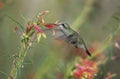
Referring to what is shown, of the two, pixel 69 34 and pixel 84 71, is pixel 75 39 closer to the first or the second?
pixel 69 34

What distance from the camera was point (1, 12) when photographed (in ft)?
8.82

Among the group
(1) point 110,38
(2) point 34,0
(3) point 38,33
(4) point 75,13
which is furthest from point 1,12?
(2) point 34,0

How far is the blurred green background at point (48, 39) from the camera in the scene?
2.67m

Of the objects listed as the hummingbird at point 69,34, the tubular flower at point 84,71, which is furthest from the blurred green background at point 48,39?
the tubular flower at point 84,71

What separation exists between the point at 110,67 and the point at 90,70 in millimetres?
986

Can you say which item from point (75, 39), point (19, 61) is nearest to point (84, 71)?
point (75, 39)

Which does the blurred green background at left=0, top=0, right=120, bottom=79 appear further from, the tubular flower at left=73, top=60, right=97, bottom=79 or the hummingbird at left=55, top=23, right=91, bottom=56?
the tubular flower at left=73, top=60, right=97, bottom=79

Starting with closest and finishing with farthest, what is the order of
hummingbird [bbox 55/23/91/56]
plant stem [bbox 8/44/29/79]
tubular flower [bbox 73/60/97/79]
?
plant stem [bbox 8/44/29/79] < hummingbird [bbox 55/23/91/56] < tubular flower [bbox 73/60/97/79]

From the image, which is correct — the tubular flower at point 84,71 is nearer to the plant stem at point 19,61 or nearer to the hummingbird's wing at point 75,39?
the hummingbird's wing at point 75,39

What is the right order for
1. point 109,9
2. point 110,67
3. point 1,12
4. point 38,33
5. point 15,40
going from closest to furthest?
point 38,33, point 1,12, point 110,67, point 15,40, point 109,9

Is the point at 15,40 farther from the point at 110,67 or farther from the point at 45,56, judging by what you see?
the point at 110,67

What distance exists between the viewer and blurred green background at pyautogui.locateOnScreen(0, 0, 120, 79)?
105 inches

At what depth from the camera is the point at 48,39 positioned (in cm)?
388

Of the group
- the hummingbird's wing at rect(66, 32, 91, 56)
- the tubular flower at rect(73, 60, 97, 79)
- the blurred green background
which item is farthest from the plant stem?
the tubular flower at rect(73, 60, 97, 79)
